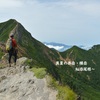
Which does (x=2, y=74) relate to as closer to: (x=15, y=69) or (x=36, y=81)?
(x=15, y=69)

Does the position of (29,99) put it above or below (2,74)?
below

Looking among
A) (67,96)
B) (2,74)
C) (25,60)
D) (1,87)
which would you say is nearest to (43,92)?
(67,96)

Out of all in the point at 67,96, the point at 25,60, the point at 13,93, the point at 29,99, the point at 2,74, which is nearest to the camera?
the point at 67,96

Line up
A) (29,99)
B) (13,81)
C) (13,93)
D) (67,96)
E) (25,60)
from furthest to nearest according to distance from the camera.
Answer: (25,60), (13,81), (13,93), (29,99), (67,96)

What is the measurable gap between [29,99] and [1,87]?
16.9 feet

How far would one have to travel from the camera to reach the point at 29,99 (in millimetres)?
29828

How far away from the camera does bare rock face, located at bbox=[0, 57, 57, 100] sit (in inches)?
1173

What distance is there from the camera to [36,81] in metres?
32.2

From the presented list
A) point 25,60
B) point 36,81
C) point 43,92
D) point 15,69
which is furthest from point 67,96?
point 25,60

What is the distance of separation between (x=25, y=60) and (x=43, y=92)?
511 inches

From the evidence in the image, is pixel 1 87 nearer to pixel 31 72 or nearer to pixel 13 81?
pixel 13 81

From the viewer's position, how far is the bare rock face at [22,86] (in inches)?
1173

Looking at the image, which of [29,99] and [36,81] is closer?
[29,99]

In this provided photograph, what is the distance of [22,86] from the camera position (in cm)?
3231
